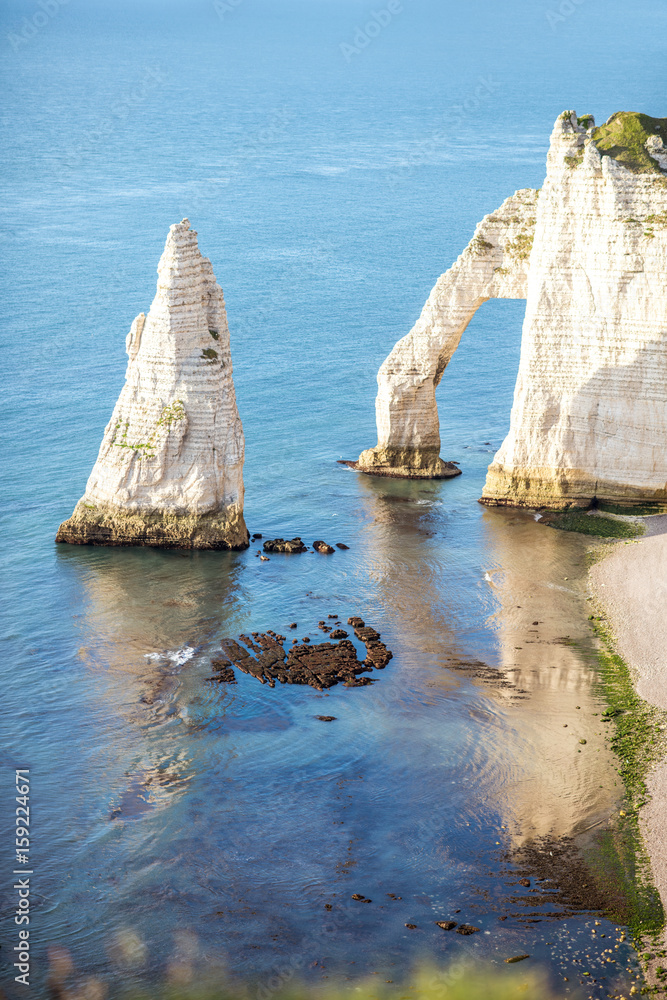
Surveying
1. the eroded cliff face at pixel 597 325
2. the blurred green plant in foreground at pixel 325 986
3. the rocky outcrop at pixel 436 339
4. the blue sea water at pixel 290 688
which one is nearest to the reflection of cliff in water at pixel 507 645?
the blue sea water at pixel 290 688

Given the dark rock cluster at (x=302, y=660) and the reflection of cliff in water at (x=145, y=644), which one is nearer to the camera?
the reflection of cliff in water at (x=145, y=644)

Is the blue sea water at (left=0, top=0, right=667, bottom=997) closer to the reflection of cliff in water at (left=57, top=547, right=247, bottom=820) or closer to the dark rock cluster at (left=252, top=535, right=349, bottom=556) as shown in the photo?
the reflection of cliff in water at (left=57, top=547, right=247, bottom=820)

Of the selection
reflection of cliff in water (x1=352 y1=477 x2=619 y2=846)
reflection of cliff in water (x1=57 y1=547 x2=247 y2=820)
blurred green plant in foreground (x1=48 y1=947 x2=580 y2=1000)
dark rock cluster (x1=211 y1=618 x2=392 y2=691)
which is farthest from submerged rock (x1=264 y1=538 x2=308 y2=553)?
blurred green plant in foreground (x1=48 y1=947 x2=580 y2=1000)

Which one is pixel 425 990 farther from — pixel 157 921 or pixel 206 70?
pixel 206 70

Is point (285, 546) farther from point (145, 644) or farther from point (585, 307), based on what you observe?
point (585, 307)

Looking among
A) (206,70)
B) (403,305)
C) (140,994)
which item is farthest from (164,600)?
(206,70)

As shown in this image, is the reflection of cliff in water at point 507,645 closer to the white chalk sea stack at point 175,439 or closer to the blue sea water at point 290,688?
the blue sea water at point 290,688
